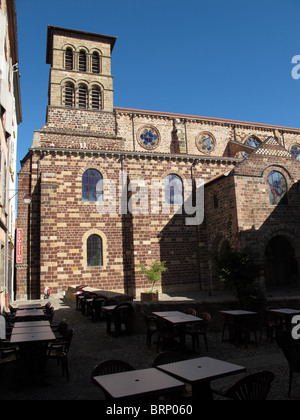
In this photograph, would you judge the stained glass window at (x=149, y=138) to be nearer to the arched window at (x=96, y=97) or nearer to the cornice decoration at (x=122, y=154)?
the arched window at (x=96, y=97)

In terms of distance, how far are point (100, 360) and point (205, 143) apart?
21.9 metres

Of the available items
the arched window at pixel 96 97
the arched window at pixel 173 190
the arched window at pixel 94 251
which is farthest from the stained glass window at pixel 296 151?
the arched window at pixel 94 251

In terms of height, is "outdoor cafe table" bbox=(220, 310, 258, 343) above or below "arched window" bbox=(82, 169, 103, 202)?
below

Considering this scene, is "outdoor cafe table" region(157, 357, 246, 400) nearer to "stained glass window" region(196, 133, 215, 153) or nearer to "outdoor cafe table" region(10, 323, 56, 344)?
"outdoor cafe table" region(10, 323, 56, 344)

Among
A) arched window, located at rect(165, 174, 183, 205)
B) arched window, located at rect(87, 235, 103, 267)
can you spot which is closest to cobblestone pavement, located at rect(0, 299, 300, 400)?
arched window, located at rect(87, 235, 103, 267)

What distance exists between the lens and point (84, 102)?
73.9 ft

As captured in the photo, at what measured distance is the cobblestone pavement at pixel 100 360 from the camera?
5180 mm

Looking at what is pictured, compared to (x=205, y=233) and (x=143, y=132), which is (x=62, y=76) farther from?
(x=205, y=233)

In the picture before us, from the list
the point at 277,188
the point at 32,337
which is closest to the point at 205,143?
the point at 277,188

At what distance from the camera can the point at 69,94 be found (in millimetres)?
22281

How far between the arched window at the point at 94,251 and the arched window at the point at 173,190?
5010 mm

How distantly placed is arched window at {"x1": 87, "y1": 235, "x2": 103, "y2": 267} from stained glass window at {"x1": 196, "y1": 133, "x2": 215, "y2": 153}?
1188cm

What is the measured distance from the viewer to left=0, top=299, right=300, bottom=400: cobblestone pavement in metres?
5.18
